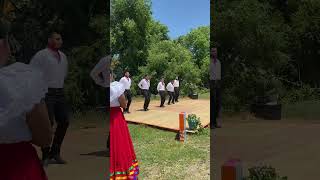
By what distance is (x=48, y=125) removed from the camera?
4.28ft

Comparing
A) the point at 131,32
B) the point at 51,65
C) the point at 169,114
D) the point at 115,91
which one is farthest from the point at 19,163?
the point at 169,114

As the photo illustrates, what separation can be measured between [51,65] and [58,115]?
0.52m

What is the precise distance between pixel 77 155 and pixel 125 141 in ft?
2.80

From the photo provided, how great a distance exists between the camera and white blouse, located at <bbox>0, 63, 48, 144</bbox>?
50.8 inches

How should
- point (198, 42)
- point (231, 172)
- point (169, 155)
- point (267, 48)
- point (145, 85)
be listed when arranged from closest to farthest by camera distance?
point (231, 172), point (169, 155), point (198, 42), point (145, 85), point (267, 48)

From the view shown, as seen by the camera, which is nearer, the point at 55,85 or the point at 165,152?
the point at 55,85

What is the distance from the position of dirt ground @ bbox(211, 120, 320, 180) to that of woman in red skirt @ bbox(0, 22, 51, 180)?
288 cm

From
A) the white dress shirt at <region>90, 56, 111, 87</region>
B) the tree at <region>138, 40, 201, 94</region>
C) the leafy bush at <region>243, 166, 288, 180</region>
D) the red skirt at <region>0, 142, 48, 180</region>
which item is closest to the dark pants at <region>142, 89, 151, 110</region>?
the tree at <region>138, 40, 201, 94</region>

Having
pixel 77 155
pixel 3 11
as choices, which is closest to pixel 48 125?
pixel 3 11

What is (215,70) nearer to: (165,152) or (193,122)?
(165,152)

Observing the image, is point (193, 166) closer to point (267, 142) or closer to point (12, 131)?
point (267, 142)

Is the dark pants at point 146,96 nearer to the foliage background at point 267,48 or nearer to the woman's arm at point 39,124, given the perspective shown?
the foliage background at point 267,48

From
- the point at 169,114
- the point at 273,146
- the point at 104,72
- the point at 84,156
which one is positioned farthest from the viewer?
the point at 169,114

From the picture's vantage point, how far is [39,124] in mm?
1288
